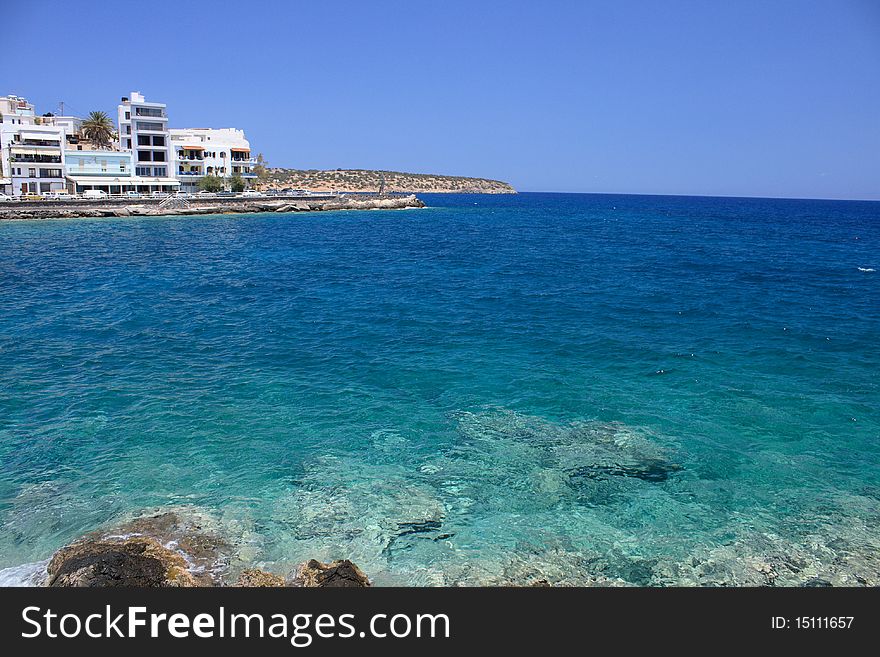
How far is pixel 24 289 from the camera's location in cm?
3831

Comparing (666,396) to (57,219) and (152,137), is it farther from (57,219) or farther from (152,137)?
(152,137)

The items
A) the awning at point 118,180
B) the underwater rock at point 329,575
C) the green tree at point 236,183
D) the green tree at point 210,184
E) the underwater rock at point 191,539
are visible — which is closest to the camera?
the underwater rock at point 329,575

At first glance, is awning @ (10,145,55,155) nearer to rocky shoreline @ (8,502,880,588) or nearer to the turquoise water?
the turquoise water

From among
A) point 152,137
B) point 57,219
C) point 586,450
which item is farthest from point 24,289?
point 152,137

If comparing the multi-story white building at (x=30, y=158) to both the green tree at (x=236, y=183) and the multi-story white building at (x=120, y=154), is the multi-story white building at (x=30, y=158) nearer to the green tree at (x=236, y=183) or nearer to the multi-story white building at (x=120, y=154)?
the multi-story white building at (x=120, y=154)

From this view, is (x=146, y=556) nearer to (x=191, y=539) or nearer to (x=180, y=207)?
(x=191, y=539)

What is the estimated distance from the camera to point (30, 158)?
89500mm

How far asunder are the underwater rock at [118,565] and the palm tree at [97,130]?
4327 inches

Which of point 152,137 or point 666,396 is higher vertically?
point 152,137

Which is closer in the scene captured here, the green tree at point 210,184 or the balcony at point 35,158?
the balcony at point 35,158

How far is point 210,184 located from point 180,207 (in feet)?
40.2

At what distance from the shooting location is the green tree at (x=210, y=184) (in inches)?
4146

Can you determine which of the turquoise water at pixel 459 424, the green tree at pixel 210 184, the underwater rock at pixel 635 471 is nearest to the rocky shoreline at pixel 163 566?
the turquoise water at pixel 459 424
